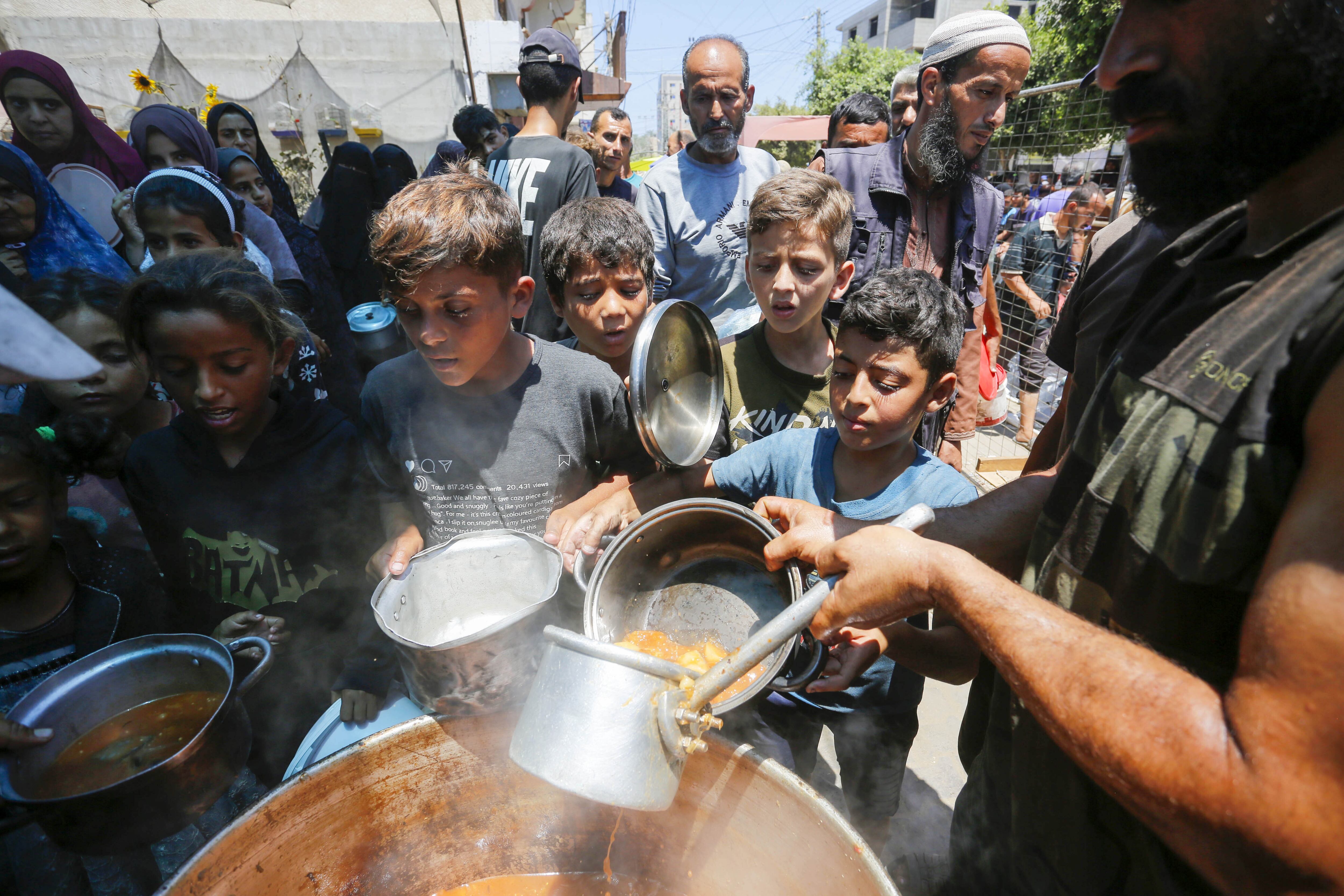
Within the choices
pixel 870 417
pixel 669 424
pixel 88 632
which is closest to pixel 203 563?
pixel 88 632

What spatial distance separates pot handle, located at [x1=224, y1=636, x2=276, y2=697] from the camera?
4.72ft

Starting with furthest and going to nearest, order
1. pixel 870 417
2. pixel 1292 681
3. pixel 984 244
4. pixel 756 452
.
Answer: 1. pixel 984 244
2. pixel 756 452
3. pixel 870 417
4. pixel 1292 681

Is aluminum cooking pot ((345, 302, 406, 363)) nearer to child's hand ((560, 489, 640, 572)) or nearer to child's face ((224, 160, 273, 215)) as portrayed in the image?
child's face ((224, 160, 273, 215))

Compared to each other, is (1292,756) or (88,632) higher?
(1292,756)

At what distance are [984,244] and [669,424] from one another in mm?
2341

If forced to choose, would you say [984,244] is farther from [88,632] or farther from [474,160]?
[88,632]

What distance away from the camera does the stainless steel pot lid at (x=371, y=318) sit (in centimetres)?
399

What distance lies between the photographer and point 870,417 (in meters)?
1.85

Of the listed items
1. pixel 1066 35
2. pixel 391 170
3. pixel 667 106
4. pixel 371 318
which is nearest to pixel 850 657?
pixel 371 318

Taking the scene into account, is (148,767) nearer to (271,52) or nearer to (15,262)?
(15,262)

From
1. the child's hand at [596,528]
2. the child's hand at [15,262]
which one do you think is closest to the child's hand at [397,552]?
the child's hand at [596,528]

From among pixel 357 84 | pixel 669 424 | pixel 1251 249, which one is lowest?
pixel 669 424

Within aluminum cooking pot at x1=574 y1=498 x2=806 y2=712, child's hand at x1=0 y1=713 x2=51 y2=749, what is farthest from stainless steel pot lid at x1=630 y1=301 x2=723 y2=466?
child's hand at x1=0 y1=713 x2=51 y2=749

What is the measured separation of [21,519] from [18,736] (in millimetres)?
715
